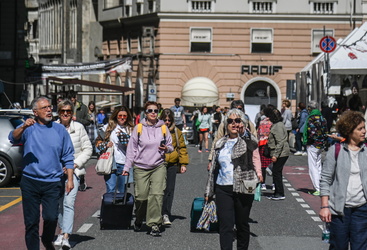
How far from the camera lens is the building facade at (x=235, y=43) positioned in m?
47.5

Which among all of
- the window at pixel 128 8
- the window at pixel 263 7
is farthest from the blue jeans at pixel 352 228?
the window at pixel 128 8

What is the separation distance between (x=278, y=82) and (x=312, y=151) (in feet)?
104

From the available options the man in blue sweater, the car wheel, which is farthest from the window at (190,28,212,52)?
the man in blue sweater

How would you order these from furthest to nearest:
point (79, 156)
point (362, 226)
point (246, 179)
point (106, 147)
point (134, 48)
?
point (134, 48) < point (106, 147) < point (79, 156) < point (246, 179) < point (362, 226)

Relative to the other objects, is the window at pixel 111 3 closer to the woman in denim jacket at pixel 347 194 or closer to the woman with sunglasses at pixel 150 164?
the woman with sunglasses at pixel 150 164

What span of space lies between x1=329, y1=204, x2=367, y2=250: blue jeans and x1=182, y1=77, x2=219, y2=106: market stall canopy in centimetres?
3974

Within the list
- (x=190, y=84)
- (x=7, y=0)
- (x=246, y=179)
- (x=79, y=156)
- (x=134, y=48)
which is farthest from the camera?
(x=7, y=0)

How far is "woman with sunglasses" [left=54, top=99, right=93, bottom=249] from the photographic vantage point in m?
10.2

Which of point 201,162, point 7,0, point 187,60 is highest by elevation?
point 7,0

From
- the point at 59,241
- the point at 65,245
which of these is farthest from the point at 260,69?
the point at 65,245

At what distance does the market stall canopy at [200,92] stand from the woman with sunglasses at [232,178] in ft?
124

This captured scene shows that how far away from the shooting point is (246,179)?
8.95 meters

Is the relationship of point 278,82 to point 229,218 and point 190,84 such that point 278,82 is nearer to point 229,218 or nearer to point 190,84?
point 190,84

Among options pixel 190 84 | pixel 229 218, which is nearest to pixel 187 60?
pixel 190 84
